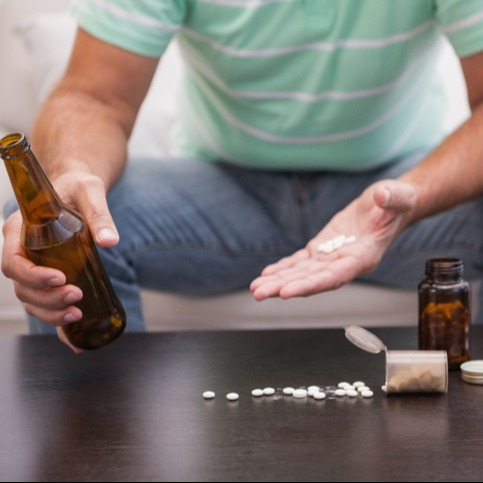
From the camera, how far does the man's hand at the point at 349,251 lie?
126 centimetres

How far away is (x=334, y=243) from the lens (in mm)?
1384

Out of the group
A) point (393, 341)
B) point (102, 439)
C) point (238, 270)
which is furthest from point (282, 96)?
point (102, 439)

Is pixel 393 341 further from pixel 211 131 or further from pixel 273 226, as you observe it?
pixel 211 131

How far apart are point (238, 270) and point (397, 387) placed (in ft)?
2.41

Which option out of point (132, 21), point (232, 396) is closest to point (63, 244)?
point (232, 396)

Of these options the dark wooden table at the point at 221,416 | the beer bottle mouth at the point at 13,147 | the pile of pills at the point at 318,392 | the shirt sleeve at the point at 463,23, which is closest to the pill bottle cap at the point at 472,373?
the dark wooden table at the point at 221,416

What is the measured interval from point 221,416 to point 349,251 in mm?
394

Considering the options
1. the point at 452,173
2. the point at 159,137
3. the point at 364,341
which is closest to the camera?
the point at 364,341

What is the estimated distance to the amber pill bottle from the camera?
1.16m

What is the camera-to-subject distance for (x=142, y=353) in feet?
4.26

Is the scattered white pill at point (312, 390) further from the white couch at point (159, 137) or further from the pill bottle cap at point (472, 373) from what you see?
the white couch at point (159, 137)

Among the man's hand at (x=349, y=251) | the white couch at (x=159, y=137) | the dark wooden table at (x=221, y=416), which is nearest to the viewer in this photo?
the dark wooden table at (x=221, y=416)

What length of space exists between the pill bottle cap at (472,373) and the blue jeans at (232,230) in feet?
2.12

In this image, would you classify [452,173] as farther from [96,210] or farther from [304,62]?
[96,210]
